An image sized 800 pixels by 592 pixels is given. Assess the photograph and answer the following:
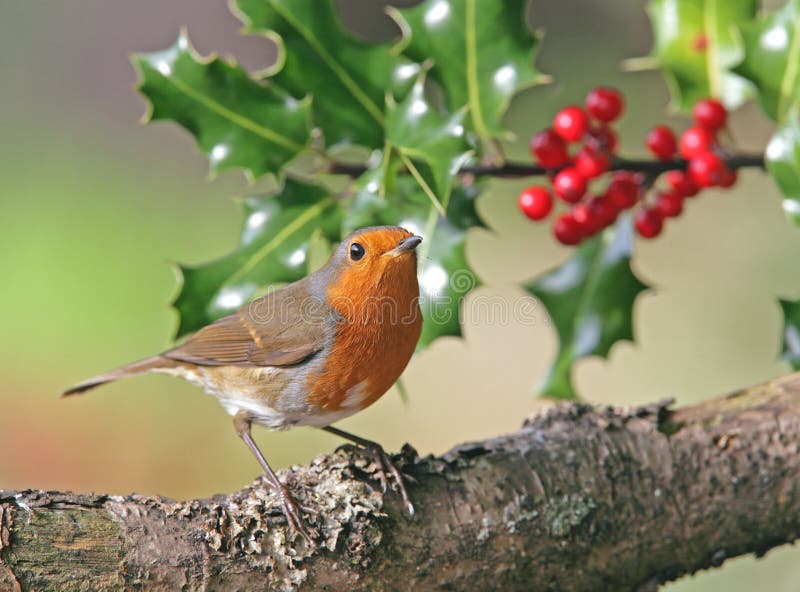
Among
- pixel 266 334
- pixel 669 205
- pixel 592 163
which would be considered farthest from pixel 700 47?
pixel 266 334

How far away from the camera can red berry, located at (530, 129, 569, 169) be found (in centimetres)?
281

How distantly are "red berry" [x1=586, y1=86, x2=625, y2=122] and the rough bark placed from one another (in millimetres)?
892

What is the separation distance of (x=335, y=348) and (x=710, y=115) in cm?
137

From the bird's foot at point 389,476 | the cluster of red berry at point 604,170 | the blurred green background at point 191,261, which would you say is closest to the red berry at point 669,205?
the cluster of red berry at point 604,170

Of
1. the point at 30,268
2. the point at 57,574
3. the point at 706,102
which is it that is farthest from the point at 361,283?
the point at 30,268

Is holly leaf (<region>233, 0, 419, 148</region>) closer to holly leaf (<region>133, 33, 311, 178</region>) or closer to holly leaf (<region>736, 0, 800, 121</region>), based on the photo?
holly leaf (<region>133, 33, 311, 178</region>)

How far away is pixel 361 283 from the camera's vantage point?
8.34 feet

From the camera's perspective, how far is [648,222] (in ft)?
9.68

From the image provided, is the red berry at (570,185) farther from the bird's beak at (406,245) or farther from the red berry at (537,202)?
the bird's beak at (406,245)

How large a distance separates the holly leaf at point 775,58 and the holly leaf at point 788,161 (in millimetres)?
266

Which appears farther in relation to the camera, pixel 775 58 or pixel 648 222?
pixel 648 222

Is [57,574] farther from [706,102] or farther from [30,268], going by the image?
[30,268]

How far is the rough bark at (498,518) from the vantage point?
1940 millimetres

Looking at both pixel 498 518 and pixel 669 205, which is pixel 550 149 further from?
pixel 498 518
